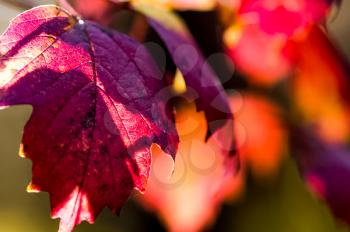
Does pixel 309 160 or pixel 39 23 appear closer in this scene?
pixel 39 23

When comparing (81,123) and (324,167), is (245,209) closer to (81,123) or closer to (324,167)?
(324,167)

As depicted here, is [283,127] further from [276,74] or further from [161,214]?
[161,214]

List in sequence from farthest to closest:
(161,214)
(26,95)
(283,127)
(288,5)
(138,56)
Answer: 1. (161,214)
2. (283,127)
3. (288,5)
4. (138,56)
5. (26,95)

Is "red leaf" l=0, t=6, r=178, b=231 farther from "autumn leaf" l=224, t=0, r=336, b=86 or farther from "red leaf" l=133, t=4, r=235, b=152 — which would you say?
"autumn leaf" l=224, t=0, r=336, b=86

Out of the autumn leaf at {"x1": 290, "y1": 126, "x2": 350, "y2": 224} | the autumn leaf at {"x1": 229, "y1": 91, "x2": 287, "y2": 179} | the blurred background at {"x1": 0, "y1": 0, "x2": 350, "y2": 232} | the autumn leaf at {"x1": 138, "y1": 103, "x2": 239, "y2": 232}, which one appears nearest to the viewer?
the autumn leaf at {"x1": 290, "y1": 126, "x2": 350, "y2": 224}

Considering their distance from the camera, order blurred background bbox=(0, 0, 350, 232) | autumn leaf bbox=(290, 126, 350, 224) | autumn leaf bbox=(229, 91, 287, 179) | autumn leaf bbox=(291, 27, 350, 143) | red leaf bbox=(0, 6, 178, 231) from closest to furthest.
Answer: red leaf bbox=(0, 6, 178, 231) → autumn leaf bbox=(290, 126, 350, 224) → autumn leaf bbox=(291, 27, 350, 143) → autumn leaf bbox=(229, 91, 287, 179) → blurred background bbox=(0, 0, 350, 232)

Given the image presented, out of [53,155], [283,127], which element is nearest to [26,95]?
[53,155]

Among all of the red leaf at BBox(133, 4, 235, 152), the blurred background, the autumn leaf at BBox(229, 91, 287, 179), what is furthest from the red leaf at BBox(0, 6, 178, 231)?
the blurred background
